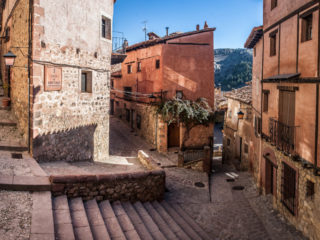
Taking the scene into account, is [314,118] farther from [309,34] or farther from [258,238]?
[258,238]

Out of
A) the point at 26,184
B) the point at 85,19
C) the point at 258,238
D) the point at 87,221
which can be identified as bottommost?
the point at 258,238

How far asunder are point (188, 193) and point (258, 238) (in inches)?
155

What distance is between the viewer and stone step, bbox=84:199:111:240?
632cm

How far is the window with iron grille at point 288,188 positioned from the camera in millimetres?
9875

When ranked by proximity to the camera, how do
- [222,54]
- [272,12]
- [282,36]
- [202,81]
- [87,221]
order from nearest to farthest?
[87,221], [282,36], [272,12], [202,81], [222,54]

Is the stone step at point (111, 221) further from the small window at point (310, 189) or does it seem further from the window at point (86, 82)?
the window at point (86, 82)

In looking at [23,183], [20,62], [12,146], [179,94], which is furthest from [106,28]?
[23,183]

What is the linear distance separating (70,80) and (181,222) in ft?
22.9

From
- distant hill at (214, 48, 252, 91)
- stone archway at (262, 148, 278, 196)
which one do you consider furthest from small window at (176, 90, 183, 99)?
distant hill at (214, 48, 252, 91)

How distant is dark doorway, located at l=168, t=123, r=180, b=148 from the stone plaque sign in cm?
1035

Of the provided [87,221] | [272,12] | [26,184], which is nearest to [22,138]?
[26,184]

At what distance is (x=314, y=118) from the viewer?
8.37m

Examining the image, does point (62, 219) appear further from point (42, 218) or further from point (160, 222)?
point (160, 222)

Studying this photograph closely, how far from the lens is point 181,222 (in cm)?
909
